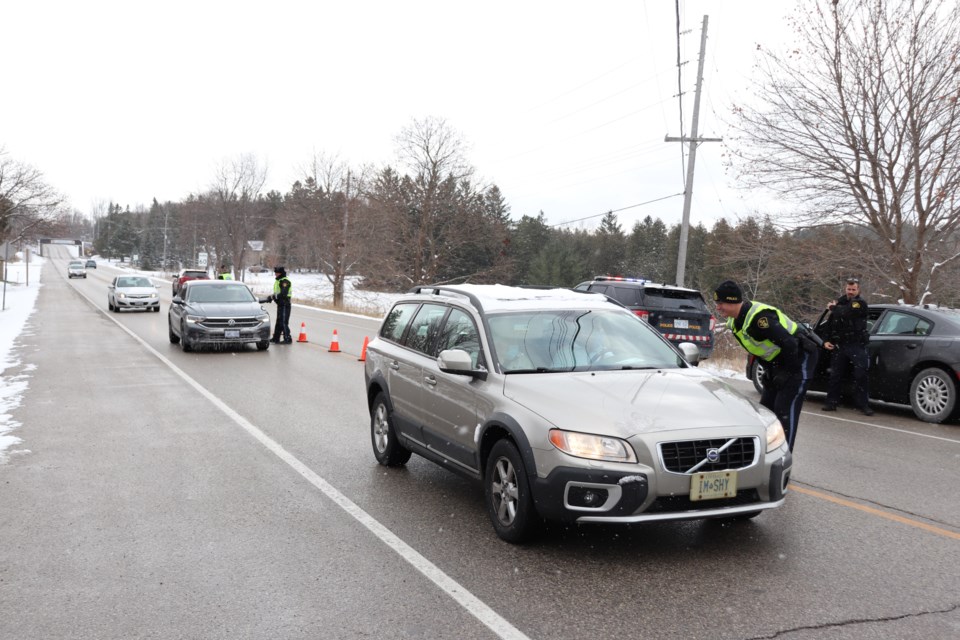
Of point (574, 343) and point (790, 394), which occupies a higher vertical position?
point (574, 343)

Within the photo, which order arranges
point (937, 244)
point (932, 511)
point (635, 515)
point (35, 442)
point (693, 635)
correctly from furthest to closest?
point (937, 244) → point (35, 442) → point (932, 511) → point (635, 515) → point (693, 635)

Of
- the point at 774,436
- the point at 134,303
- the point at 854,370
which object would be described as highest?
the point at 774,436

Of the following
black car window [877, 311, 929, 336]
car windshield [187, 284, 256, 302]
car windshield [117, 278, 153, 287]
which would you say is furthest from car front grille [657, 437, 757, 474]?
car windshield [117, 278, 153, 287]

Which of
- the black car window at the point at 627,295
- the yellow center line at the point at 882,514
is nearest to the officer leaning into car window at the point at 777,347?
the yellow center line at the point at 882,514

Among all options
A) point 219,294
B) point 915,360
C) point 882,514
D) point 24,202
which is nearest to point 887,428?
point 915,360

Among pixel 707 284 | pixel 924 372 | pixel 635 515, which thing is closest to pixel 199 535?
pixel 635 515

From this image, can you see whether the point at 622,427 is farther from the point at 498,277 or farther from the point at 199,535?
the point at 498,277

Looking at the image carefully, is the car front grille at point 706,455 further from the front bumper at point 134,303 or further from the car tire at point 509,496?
the front bumper at point 134,303

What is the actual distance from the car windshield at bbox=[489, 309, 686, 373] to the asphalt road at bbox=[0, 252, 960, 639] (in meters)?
1.15

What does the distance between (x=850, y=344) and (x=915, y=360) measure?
0.81m

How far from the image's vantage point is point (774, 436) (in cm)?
489

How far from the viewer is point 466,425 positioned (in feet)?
17.9

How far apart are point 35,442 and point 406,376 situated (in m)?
4.22

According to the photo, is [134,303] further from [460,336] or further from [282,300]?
[460,336]
